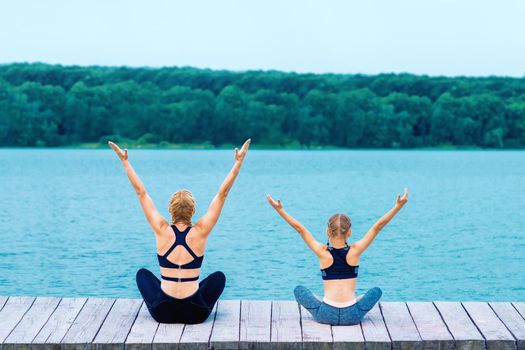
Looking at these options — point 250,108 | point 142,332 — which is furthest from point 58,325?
point 250,108

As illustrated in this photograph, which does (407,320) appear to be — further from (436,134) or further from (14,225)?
(436,134)

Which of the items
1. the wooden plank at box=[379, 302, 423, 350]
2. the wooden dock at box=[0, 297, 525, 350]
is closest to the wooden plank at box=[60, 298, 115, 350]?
the wooden dock at box=[0, 297, 525, 350]

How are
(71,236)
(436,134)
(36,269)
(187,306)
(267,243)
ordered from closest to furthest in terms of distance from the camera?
(187,306), (36,269), (267,243), (71,236), (436,134)

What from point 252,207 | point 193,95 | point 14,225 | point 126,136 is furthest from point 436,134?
point 14,225

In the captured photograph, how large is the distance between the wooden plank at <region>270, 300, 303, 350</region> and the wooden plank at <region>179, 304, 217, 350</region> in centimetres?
53

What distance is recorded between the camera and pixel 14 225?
33312mm

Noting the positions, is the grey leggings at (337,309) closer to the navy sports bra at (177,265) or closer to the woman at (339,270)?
the woman at (339,270)

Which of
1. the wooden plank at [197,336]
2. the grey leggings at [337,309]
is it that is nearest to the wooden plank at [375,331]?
the grey leggings at [337,309]

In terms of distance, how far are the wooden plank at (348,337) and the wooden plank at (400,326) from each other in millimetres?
261

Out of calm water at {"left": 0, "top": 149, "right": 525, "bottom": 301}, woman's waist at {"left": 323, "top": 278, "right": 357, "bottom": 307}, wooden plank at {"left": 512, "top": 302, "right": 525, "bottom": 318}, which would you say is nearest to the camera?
woman's waist at {"left": 323, "top": 278, "right": 357, "bottom": 307}

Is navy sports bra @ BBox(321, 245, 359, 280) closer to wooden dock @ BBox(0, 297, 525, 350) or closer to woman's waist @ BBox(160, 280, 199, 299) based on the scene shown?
wooden dock @ BBox(0, 297, 525, 350)

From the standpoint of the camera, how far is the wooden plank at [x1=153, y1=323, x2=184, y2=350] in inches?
272

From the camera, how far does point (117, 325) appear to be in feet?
24.5

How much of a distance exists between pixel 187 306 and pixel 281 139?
106 meters
